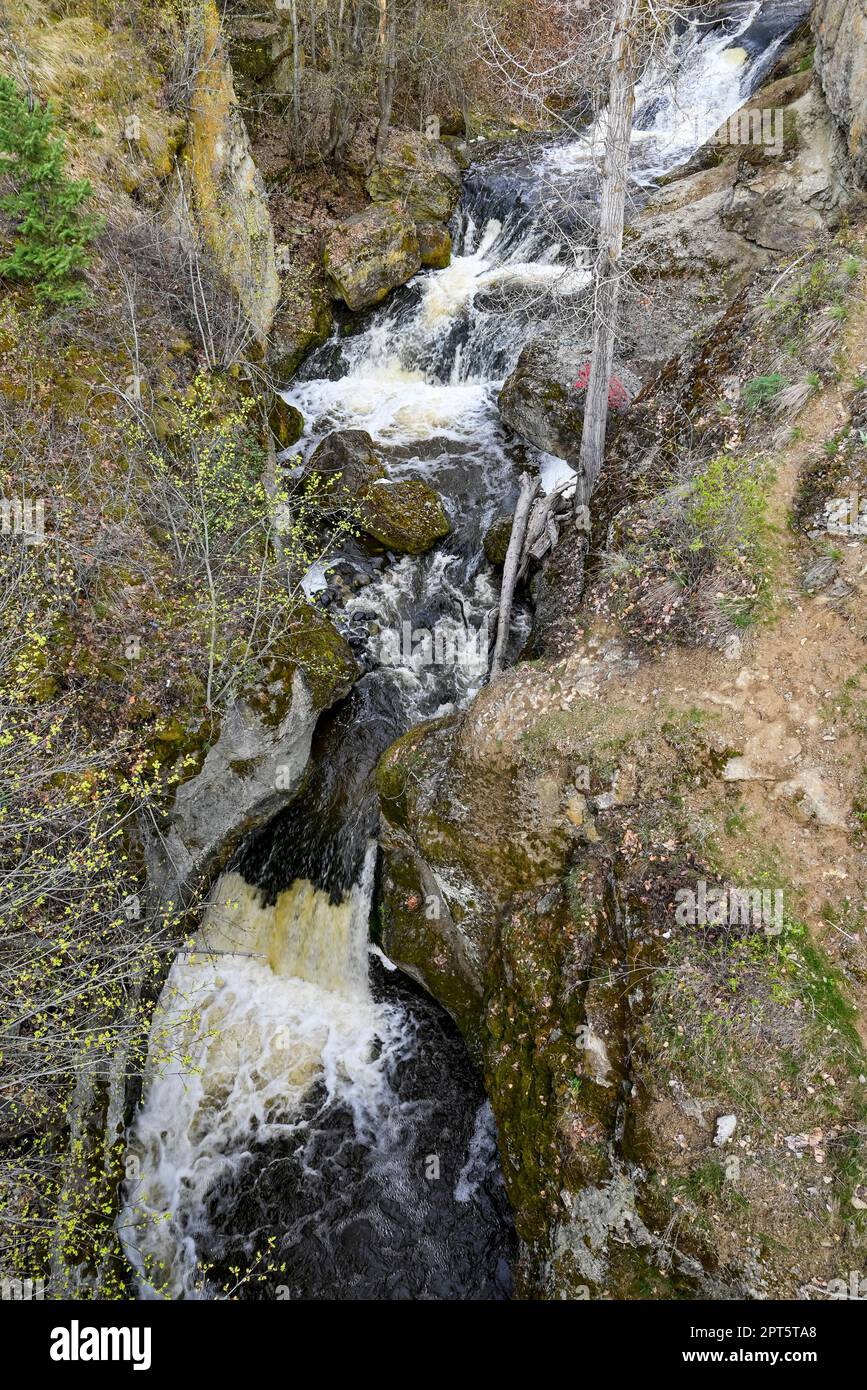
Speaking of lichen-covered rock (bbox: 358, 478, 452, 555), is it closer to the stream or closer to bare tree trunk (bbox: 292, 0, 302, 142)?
the stream

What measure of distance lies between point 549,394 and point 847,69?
19.9 ft

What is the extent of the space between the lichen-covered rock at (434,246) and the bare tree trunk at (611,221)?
36.4ft

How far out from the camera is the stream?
311 inches

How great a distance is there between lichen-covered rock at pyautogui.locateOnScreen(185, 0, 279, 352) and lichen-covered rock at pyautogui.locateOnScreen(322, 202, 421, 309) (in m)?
2.24

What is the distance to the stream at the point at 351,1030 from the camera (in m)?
7.90

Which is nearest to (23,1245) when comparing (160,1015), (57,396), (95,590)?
(160,1015)

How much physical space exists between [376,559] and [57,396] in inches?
229

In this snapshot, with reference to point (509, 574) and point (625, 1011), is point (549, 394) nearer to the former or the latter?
point (509, 574)

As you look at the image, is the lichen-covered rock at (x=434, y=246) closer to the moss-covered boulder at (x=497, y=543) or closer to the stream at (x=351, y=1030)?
the stream at (x=351, y=1030)

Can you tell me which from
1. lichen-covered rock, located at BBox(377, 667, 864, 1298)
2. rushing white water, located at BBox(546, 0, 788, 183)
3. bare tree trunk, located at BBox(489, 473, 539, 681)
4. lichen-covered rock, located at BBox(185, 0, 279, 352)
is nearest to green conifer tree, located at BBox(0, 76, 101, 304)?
lichen-covered rock, located at BBox(185, 0, 279, 352)

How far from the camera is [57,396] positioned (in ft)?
34.5

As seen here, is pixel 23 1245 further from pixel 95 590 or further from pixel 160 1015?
pixel 95 590

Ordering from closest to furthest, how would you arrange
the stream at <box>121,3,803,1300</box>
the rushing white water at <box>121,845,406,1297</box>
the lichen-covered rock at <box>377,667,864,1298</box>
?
the lichen-covered rock at <box>377,667,864,1298</box> → the stream at <box>121,3,803,1300</box> → the rushing white water at <box>121,845,406,1297</box>

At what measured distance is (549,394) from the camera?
13711 mm
